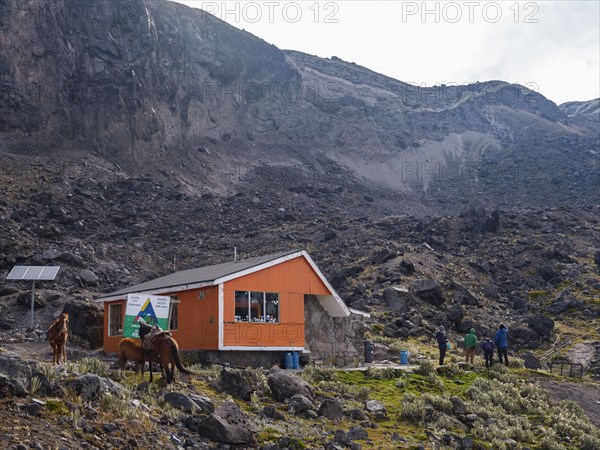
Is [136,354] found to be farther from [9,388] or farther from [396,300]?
[396,300]

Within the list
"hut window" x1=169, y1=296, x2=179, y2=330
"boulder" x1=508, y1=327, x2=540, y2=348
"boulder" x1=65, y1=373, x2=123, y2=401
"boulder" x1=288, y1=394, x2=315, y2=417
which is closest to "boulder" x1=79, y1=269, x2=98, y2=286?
"hut window" x1=169, y1=296, x2=179, y2=330

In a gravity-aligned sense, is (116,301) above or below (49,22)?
below

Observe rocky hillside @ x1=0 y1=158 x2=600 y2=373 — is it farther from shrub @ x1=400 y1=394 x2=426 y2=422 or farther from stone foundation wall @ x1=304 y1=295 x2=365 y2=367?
shrub @ x1=400 y1=394 x2=426 y2=422

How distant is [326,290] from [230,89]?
88.0m

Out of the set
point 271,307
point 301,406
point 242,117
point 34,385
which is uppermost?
point 242,117

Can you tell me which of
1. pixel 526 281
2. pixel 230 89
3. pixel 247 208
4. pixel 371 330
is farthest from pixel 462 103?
pixel 371 330

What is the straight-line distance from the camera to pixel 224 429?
14.2 metres

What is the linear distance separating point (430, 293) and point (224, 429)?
125 ft

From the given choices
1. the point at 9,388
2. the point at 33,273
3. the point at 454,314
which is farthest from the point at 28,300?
the point at 454,314

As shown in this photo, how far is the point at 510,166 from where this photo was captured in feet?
399

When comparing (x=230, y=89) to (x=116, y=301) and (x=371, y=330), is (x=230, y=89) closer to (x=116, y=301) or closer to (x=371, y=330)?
(x=371, y=330)

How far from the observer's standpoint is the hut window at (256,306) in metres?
25.4

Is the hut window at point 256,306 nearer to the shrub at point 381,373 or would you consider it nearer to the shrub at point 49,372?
the shrub at point 381,373

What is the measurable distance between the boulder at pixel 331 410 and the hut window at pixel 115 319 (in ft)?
42.4
